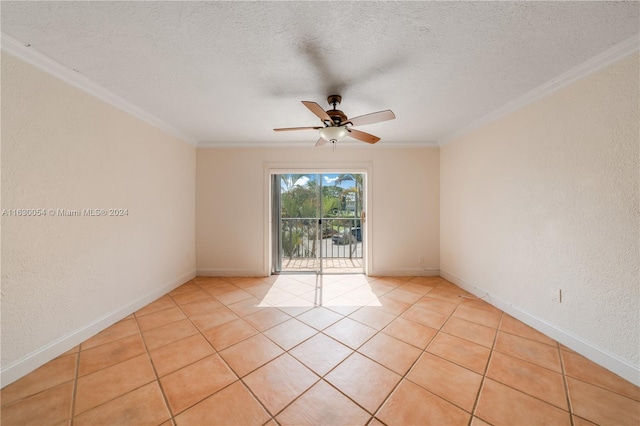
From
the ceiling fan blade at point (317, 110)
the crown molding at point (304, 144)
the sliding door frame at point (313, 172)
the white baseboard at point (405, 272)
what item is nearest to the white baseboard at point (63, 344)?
the sliding door frame at point (313, 172)

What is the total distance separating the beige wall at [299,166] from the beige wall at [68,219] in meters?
0.85

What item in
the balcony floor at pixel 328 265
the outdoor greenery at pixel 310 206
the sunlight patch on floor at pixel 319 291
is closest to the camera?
the sunlight patch on floor at pixel 319 291

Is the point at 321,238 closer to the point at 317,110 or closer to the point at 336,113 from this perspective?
the point at 336,113

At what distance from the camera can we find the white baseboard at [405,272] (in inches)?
140

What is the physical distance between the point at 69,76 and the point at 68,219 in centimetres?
115

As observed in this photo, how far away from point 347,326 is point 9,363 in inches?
94.4

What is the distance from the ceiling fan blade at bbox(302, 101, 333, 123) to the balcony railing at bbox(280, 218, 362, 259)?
247 centimetres

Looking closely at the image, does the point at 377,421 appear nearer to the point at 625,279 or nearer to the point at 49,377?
the point at 625,279

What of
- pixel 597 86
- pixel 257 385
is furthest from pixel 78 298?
pixel 597 86

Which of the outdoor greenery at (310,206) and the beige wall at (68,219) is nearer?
the beige wall at (68,219)

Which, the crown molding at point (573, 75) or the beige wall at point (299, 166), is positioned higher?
the crown molding at point (573, 75)

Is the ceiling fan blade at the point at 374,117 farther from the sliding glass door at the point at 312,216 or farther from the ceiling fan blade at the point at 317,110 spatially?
the sliding glass door at the point at 312,216

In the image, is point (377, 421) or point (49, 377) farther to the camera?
point (49, 377)

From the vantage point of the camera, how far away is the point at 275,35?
1382mm
